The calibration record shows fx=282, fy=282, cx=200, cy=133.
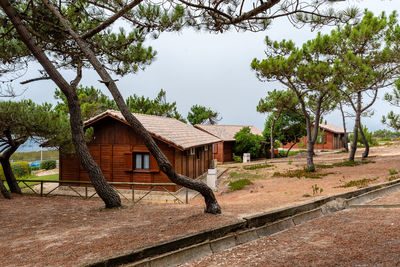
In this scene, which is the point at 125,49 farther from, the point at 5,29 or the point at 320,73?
the point at 320,73

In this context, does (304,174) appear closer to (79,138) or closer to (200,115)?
(79,138)

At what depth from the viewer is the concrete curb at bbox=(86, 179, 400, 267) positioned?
15.2 ft

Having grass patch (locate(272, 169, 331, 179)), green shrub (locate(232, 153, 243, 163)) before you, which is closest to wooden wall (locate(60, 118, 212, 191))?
grass patch (locate(272, 169, 331, 179))

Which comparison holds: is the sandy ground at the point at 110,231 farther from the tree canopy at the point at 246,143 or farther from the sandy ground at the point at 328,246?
the tree canopy at the point at 246,143

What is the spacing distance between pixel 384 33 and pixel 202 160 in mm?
15703

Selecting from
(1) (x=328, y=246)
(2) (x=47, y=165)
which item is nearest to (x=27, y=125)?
(1) (x=328, y=246)

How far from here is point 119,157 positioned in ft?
56.9

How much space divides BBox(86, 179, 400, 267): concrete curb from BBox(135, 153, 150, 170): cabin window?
11.1m

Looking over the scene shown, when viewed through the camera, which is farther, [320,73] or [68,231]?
[320,73]

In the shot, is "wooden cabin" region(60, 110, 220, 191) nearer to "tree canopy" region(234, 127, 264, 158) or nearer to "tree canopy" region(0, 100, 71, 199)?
"tree canopy" region(0, 100, 71, 199)

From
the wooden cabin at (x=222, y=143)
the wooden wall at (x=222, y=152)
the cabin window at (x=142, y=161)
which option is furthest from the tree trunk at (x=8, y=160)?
the wooden wall at (x=222, y=152)

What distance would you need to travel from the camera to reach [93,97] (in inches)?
1641

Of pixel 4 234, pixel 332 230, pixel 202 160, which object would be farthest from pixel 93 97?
pixel 332 230

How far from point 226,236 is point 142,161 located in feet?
39.3
